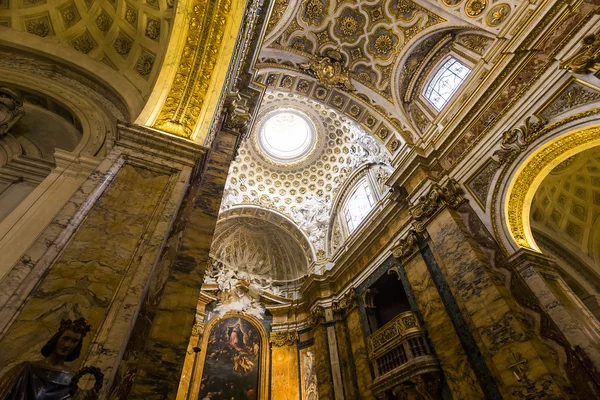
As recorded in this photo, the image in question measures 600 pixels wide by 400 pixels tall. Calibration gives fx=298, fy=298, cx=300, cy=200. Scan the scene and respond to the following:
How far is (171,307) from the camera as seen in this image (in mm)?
2980

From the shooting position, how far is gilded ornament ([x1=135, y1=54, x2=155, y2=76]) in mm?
5930

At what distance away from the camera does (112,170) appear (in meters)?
3.79

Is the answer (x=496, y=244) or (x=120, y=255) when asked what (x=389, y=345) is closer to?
(x=496, y=244)

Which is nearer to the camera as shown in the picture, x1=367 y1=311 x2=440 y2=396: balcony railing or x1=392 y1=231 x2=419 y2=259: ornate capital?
x1=367 y1=311 x2=440 y2=396: balcony railing

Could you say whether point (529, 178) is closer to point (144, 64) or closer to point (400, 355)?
point (400, 355)

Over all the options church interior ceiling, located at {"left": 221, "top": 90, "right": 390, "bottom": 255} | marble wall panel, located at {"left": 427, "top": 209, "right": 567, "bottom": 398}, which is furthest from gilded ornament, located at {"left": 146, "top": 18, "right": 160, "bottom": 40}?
church interior ceiling, located at {"left": 221, "top": 90, "right": 390, "bottom": 255}

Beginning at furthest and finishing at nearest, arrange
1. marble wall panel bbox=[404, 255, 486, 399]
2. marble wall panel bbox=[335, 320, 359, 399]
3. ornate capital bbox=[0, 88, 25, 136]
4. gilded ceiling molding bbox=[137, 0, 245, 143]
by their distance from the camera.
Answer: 1. marble wall panel bbox=[335, 320, 359, 399]
2. marble wall panel bbox=[404, 255, 486, 399]
3. gilded ceiling molding bbox=[137, 0, 245, 143]
4. ornate capital bbox=[0, 88, 25, 136]

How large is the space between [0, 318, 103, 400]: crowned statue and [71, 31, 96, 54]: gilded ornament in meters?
5.92

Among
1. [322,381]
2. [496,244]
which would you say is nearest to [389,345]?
[322,381]

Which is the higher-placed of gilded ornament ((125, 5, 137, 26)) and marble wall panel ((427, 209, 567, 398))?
gilded ornament ((125, 5, 137, 26))

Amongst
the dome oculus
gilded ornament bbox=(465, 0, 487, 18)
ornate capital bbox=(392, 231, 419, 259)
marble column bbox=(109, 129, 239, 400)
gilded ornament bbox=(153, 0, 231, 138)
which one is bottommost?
marble column bbox=(109, 129, 239, 400)

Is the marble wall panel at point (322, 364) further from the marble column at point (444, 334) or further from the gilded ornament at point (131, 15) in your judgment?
the gilded ornament at point (131, 15)

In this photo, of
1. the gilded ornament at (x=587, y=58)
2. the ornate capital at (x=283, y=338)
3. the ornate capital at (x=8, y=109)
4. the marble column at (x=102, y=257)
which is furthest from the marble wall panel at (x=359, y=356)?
the ornate capital at (x=8, y=109)

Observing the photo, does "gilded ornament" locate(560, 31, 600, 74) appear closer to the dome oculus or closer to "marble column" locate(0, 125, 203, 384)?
"marble column" locate(0, 125, 203, 384)
